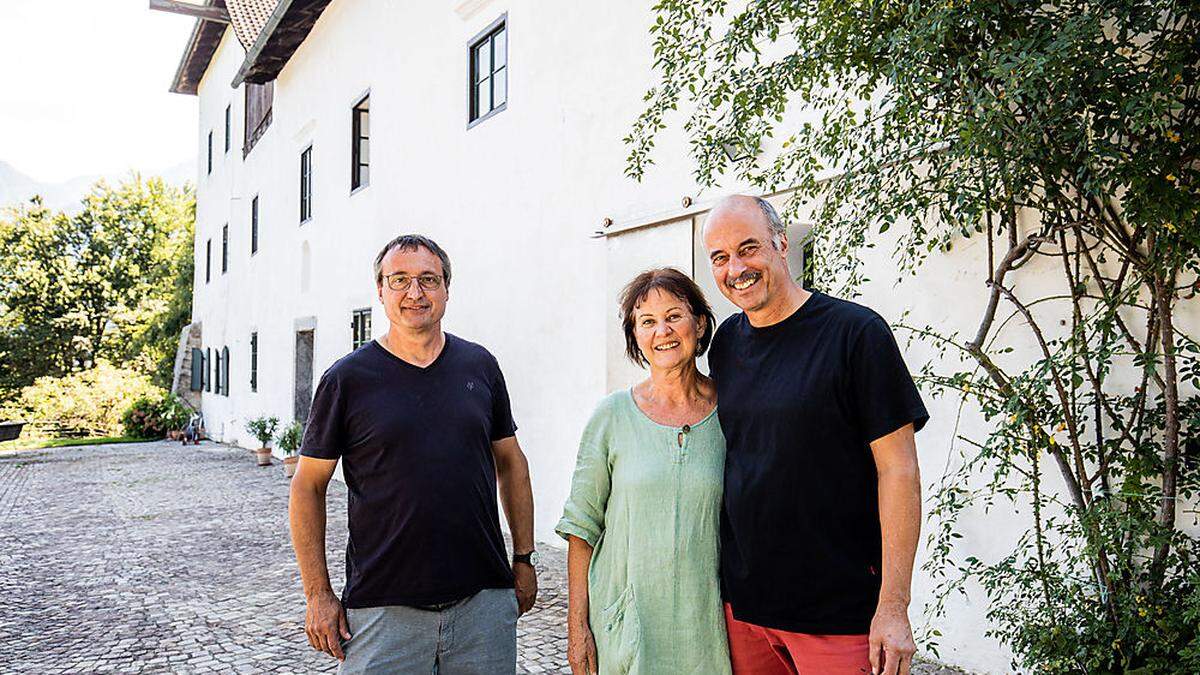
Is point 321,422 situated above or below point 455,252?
below

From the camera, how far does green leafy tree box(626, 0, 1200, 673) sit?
2.95 meters

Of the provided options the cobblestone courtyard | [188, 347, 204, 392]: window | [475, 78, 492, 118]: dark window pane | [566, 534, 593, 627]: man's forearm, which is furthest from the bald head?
[188, 347, 204, 392]: window

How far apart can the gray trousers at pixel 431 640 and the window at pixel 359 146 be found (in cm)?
1050

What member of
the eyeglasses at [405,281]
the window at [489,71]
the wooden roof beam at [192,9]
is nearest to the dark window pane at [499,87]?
the window at [489,71]

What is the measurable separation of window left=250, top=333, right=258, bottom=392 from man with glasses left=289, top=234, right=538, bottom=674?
16400mm

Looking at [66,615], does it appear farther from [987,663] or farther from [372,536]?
[987,663]

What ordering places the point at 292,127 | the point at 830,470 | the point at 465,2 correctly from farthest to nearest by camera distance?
the point at 292,127
the point at 465,2
the point at 830,470

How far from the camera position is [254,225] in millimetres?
19047

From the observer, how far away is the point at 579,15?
7.45 meters

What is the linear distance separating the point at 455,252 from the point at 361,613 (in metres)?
7.13

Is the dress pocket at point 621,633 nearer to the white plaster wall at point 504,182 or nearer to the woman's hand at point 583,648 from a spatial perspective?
the woman's hand at point 583,648

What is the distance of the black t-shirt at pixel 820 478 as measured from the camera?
80.0 inches

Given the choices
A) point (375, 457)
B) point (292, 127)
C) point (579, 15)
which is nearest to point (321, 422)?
point (375, 457)

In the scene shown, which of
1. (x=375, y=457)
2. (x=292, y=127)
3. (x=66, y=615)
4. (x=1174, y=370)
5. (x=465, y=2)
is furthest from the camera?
(x=292, y=127)
